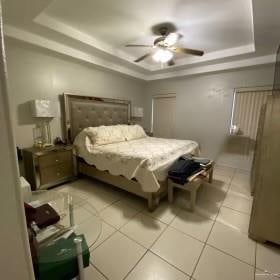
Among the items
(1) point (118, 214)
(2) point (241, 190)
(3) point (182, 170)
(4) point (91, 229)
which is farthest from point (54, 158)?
(2) point (241, 190)

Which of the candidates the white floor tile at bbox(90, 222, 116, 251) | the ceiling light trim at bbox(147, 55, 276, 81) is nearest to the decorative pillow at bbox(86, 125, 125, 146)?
the white floor tile at bbox(90, 222, 116, 251)

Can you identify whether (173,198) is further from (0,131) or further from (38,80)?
(38,80)

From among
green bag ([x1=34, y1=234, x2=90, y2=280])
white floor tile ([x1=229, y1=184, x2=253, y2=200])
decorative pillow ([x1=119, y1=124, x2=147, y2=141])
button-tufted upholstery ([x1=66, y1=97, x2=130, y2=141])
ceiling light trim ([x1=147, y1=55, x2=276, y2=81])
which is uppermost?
ceiling light trim ([x1=147, y1=55, x2=276, y2=81])

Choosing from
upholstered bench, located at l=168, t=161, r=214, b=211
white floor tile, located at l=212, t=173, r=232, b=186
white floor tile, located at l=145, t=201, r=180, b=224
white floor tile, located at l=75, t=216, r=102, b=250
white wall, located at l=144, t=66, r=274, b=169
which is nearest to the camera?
white floor tile, located at l=75, t=216, r=102, b=250

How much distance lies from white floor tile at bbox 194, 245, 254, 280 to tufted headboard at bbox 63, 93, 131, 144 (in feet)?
9.28

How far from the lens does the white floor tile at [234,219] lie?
1853mm

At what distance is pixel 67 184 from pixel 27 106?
1.48 m

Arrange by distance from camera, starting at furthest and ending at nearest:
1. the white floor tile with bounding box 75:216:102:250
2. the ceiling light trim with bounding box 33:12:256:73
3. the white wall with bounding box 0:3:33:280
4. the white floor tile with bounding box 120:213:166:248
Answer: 1. the ceiling light trim with bounding box 33:12:256:73
2. the white floor tile with bounding box 120:213:166:248
3. the white floor tile with bounding box 75:216:102:250
4. the white wall with bounding box 0:3:33:280

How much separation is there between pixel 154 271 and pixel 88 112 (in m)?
2.95

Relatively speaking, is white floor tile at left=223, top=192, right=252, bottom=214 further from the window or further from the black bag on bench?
the window

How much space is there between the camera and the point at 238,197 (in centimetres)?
249

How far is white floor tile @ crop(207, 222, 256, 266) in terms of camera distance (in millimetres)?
1480

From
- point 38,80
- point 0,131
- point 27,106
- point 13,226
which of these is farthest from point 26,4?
point 13,226

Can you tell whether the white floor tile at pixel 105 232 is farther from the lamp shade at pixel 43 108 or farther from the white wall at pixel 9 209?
the lamp shade at pixel 43 108
